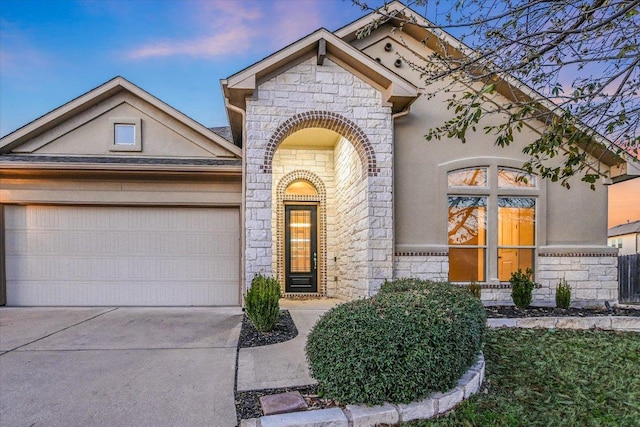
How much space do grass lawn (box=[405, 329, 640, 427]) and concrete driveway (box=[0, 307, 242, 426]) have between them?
6.50ft

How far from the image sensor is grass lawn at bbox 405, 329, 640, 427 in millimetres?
3156

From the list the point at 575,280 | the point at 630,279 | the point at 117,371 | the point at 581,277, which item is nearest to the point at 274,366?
the point at 117,371

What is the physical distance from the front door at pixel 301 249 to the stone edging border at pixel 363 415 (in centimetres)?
684

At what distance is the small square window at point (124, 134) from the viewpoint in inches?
316

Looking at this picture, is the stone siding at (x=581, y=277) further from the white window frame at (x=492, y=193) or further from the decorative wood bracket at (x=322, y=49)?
the decorative wood bracket at (x=322, y=49)

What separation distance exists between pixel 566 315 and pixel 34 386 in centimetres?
782

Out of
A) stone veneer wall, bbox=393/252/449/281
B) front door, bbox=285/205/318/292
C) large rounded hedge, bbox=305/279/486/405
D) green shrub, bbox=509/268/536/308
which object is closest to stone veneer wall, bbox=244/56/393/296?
stone veneer wall, bbox=393/252/449/281

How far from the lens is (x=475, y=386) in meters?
3.53

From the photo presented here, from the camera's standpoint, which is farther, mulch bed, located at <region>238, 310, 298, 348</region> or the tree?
mulch bed, located at <region>238, 310, 298, 348</region>

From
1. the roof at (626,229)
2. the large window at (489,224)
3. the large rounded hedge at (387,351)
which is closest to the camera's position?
the large rounded hedge at (387,351)

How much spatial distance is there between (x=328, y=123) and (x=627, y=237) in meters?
34.0

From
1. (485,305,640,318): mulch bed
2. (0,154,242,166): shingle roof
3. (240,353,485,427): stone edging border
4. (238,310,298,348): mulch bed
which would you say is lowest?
(485,305,640,318): mulch bed

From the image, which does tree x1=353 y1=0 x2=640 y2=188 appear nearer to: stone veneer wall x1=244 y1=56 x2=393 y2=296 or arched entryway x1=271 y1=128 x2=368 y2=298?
stone veneer wall x1=244 y1=56 x2=393 y2=296

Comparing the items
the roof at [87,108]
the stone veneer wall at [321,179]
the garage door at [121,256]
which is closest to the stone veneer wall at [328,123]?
the roof at [87,108]
